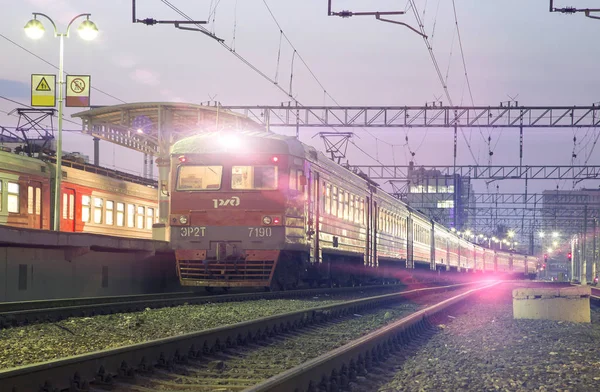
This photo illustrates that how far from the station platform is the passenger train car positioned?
2989 mm

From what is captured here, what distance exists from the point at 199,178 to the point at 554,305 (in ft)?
26.9

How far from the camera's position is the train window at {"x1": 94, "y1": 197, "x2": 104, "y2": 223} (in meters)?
23.0

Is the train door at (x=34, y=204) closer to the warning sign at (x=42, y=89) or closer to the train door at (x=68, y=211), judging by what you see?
the train door at (x=68, y=211)

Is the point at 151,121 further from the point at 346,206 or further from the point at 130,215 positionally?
the point at 346,206

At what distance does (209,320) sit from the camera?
36.2 feet

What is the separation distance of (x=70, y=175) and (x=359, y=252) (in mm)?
8481

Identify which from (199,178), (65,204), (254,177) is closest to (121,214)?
(65,204)

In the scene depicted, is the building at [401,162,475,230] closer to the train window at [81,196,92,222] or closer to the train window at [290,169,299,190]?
the train window at [81,196,92,222]

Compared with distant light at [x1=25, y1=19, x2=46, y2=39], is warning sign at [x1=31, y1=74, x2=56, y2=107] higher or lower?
lower

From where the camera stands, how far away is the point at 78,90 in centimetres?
2000

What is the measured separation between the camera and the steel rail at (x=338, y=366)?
568cm

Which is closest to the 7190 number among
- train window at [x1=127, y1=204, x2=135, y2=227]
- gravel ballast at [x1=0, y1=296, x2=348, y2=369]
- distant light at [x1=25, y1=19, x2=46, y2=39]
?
gravel ballast at [x1=0, y1=296, x2=348, y2=369]

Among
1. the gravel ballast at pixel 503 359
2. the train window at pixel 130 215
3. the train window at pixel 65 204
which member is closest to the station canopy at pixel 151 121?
the train window at pixel 130 215

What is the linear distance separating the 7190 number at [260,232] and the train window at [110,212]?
9097 mm
